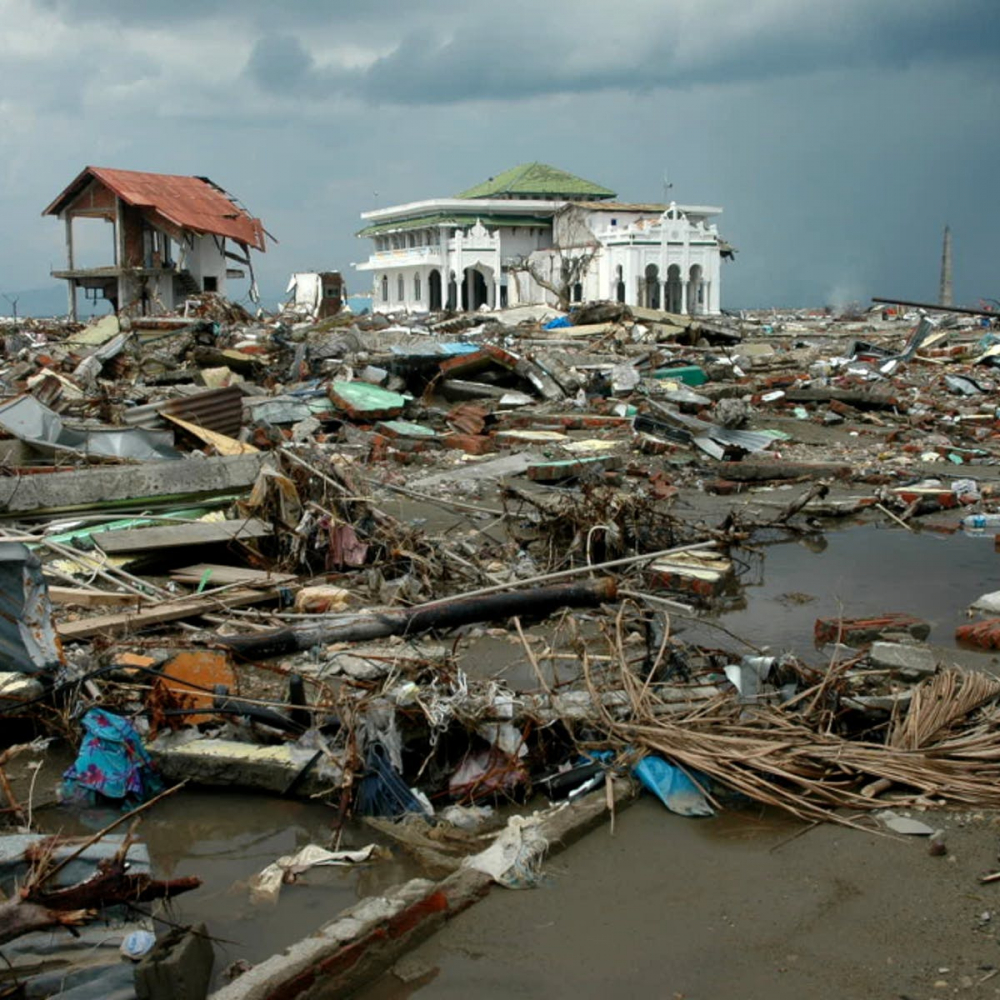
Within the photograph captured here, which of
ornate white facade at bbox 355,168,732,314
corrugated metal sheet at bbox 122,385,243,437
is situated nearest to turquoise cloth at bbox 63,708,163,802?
corrugated metal sheet at bbox 122,385,243,437

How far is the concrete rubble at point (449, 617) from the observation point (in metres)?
3.96

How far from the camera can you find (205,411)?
37.9 feet

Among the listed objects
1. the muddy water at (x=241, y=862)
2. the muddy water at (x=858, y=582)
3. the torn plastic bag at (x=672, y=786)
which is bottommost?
the muddy water at (x=241, y=862)

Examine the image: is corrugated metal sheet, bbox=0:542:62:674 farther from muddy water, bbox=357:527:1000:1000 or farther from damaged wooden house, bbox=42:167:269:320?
damaged wooden house, bbox=42:167:269:320

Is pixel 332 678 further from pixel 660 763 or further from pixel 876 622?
pixel 876 622

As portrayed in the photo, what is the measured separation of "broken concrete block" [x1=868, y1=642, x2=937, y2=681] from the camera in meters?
4.86

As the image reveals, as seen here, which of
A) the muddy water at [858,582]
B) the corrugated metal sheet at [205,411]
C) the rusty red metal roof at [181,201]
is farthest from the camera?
the rusty red metal roof at [181,201]

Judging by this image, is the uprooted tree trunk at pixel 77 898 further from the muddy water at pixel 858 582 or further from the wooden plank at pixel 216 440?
the wooden plank at pixel 216 440

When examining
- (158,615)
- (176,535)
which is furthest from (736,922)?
(176,535)

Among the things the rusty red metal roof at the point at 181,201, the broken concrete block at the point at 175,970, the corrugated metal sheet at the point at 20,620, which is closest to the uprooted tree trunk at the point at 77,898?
the broken concrete block at the point at 175,970

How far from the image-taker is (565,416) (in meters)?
14.3

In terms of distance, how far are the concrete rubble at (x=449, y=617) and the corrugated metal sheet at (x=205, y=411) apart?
46mm

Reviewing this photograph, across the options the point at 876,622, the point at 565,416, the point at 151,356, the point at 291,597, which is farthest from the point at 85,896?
the point at 151,356

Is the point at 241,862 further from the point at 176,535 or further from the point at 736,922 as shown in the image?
the point at 176,535
